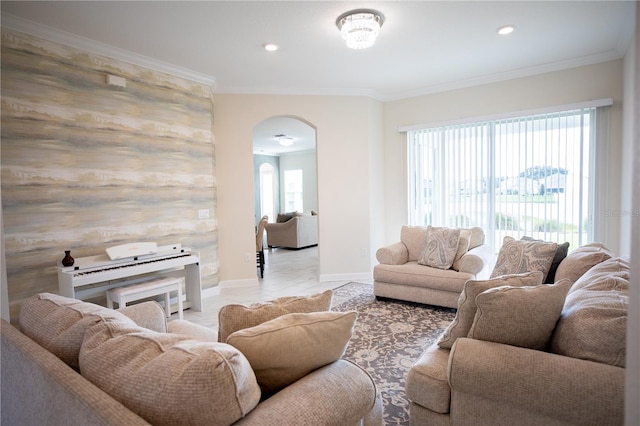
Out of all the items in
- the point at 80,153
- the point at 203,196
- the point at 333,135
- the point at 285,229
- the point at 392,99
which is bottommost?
the point at 285,229

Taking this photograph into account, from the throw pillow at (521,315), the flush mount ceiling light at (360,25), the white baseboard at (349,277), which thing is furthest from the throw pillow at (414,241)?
the throw pillow at (521,315)

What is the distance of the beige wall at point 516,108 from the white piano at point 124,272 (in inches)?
126

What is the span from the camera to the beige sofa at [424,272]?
12.0ft

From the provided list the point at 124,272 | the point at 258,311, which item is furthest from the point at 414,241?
the point at 258,311

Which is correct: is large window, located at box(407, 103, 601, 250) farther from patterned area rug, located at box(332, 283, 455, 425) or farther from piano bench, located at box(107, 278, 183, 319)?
piano bench, located at box(107, 278, 183, 319)

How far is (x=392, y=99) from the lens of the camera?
18.2 ft

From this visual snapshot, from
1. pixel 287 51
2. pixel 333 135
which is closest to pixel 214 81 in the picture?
pixel 287 51

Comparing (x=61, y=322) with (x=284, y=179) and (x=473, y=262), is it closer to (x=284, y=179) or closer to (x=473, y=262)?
(x=473, y=262)

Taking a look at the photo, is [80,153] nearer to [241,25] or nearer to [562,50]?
[241,25]

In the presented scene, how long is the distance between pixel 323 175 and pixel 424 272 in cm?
216

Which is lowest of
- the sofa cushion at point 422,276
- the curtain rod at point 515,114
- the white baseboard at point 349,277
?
the white baseboard at point 349,277

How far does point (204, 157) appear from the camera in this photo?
4.54 metres

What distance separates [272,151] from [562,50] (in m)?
8.80

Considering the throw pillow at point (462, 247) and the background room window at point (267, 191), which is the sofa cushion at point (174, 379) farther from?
the background room window at point (267, 191)
